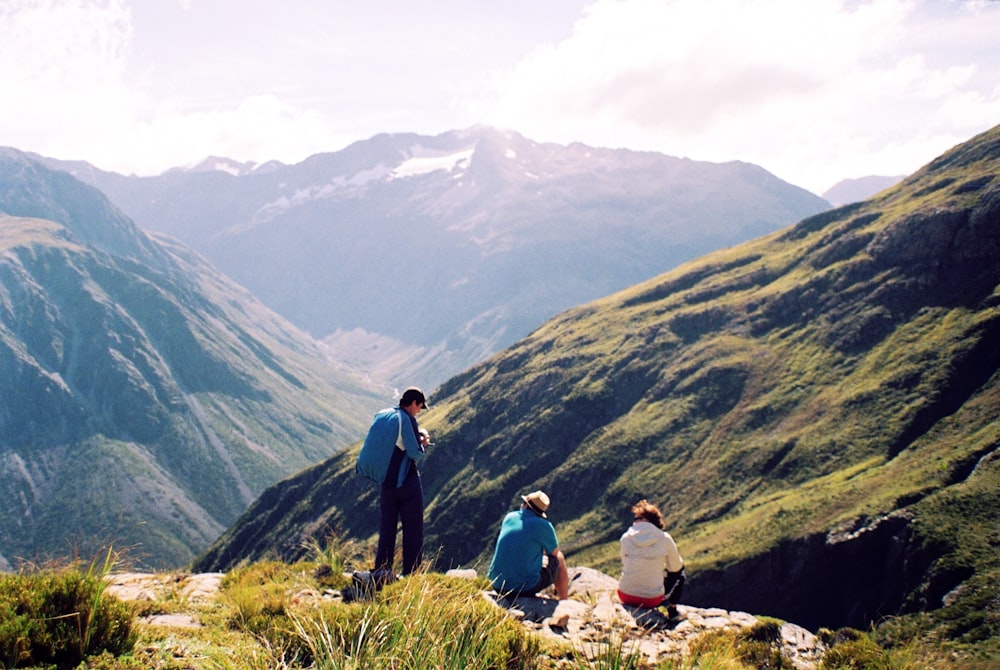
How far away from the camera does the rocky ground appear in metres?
11.2

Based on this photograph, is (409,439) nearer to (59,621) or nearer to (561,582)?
(561,582)

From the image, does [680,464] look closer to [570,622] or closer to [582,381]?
[582,381]

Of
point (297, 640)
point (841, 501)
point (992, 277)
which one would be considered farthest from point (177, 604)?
point (992, 277)

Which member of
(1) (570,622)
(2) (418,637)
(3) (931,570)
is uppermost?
(2) (418,637)

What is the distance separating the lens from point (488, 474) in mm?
186625

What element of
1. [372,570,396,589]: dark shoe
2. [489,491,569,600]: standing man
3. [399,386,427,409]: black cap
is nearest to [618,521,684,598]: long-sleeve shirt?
[489,491,569,600]: standing man

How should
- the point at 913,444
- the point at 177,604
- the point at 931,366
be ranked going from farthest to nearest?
the point at 931,366 < the point at 913,444 < the point at 177,604

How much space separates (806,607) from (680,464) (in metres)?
56.2

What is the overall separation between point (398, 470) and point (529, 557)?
3437 mm

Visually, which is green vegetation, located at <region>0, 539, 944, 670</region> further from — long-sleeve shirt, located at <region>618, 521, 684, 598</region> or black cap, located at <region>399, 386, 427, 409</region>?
black cap, located at <region>399, 386, 427, 409</region>

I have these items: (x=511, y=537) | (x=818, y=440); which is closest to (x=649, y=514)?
(x=511, y=537)

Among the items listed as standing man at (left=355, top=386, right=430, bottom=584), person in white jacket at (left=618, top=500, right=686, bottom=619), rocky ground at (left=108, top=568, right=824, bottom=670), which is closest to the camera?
rocky ground at (left=108, top=568, right=824, bottom=670)

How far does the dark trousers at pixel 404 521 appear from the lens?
13766 mm

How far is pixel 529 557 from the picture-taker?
47.0ft
